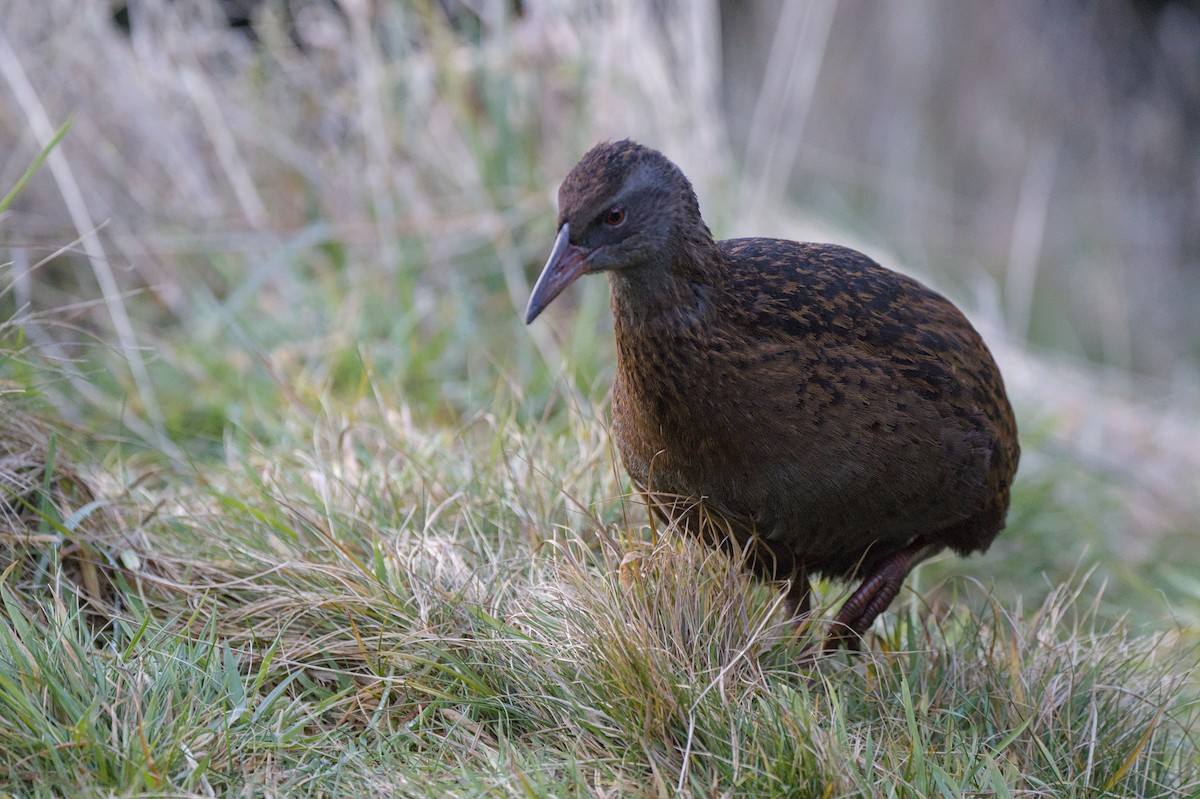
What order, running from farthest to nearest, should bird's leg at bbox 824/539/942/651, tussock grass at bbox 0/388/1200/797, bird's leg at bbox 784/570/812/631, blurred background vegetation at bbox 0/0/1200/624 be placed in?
1. blurred background vegetation at bbox 0/0/1200/624
2. bird's leg at bbox 784/570/812/631
3. bird's leg at bbox 824/539/942/651
4. tussock grass at bbox 0/388/1200/797

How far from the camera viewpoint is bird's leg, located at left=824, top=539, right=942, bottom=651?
2.93m

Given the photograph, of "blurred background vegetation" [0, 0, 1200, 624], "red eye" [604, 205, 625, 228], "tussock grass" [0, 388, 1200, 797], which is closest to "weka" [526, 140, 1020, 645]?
"red eye" [604, 205, 625, 228]

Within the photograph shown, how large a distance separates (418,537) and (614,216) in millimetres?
900

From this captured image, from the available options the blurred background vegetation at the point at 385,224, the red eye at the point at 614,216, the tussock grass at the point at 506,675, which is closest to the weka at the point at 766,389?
the red eye at the point at 614,216

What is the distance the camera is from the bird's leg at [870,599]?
9.61 ft

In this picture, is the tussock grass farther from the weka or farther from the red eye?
the red eye

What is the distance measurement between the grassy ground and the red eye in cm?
62

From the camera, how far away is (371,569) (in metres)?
2.86

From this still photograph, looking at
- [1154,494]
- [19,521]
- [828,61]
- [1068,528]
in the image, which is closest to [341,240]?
[19,521]

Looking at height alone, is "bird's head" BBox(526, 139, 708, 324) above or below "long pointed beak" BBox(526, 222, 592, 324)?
above

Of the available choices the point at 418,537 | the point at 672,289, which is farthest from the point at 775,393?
the point at 418,537

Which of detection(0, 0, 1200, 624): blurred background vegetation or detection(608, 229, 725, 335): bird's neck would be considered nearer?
detection(608, 229, 725, 335): bird's neck

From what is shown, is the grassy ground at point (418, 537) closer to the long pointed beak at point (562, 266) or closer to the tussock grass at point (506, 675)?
the tussock grass at point (506, 675)

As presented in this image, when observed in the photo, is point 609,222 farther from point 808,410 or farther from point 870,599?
point 870,599
